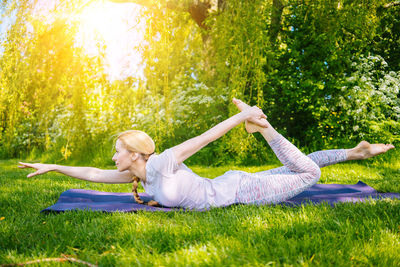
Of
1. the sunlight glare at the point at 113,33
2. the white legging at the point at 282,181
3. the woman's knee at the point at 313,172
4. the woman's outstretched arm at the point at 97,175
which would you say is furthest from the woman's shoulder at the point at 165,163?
the sunlight glare at the point at 113,33

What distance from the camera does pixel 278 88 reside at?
257 inches

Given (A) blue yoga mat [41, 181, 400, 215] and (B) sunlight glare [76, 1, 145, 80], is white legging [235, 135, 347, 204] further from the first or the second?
(B) sunlight glare [76, 1, 145, 80]

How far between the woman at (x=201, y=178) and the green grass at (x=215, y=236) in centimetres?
15

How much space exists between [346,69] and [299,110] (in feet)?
3.95

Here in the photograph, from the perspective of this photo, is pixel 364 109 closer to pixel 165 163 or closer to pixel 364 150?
pixel 364 150

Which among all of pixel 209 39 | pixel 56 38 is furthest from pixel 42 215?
pixel 209 39

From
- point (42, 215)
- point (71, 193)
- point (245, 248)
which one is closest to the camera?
point (245, 248)

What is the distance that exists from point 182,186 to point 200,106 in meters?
4.33

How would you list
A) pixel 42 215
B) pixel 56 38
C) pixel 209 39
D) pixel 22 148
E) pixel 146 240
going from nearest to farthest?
pixel 146 240 < pixel 42 215 < pixel 56 38 < pixel 209 39 < pixel 22 148

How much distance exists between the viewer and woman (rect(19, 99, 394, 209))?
2.36 metres

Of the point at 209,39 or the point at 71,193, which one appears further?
the point at 209,39

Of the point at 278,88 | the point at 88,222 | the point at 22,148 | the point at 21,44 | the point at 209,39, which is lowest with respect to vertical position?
the point at 22,148

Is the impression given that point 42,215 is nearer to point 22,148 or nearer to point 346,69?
point 346,69

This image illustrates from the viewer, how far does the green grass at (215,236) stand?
4.71ft
